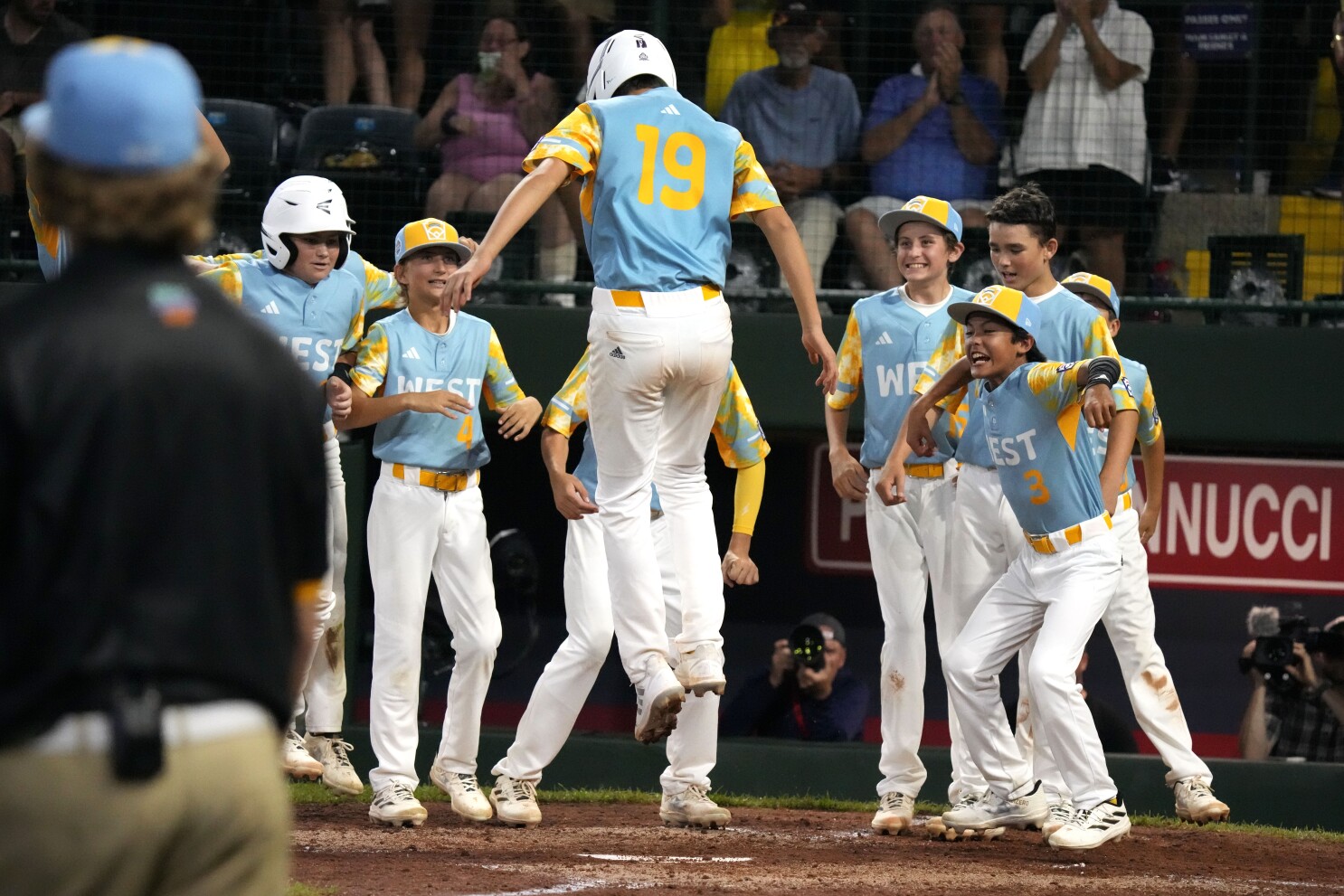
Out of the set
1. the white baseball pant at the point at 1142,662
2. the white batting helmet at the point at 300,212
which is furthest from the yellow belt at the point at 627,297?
the white baseball pant at the point at 1142,662

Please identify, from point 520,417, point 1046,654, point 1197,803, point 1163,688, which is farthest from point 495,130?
point 1197,803

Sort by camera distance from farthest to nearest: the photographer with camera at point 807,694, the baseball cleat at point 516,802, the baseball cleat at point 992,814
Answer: the photographer with camera at point 807,694
the baseball cleat at point 516,802
the baseball cleat at point 992,814

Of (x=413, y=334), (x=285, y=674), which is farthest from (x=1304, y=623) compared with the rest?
(x=285, y=674)

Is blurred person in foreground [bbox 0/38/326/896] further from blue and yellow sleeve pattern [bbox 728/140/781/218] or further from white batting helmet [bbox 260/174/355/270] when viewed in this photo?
white batting helmet [bbox 260/174/355/270]

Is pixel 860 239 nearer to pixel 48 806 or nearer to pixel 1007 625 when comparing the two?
pixel 1007 625

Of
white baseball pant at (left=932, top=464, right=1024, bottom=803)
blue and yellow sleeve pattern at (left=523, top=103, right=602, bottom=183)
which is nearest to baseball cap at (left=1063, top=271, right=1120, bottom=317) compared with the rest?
white baseball pant at (left=932, top=464, right=1024, bottom=803)

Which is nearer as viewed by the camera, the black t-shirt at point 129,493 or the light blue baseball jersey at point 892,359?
the black t-shirt at point 129,493

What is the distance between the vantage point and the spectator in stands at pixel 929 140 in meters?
8.84

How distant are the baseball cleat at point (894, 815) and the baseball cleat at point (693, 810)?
0.58m

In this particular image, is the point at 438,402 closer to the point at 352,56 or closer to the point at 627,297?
the point at 627,297

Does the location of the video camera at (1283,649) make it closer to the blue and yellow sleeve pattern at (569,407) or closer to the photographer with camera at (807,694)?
the photographer with camera at (807,694)

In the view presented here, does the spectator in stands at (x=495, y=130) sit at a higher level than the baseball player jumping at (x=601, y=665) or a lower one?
higher

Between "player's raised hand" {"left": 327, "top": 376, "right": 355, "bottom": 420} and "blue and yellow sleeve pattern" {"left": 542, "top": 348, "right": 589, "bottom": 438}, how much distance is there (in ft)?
2.41

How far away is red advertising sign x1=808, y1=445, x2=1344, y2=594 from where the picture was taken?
866 cm
